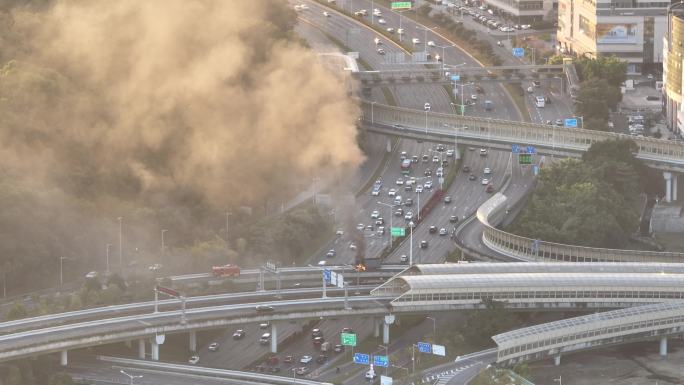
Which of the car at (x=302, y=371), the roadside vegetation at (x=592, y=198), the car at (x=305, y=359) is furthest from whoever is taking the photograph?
the roadside vegetation at (x=592, y=198)

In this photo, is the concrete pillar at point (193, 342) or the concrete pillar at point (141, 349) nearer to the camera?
the concrete pillar at point (141, 349)

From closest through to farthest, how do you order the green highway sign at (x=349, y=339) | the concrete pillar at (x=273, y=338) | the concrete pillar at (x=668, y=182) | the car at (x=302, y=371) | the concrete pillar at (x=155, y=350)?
the car at (x=302, y=371) < the concrete pillar at (x=155, y=350) < the green highway sign at (x=349, y=339) < the concrete pillar at (x=273, y=338) < the concrete pillar at (x=668, y=182)

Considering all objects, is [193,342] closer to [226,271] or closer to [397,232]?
[226,271]

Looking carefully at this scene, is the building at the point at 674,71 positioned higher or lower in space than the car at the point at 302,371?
higher

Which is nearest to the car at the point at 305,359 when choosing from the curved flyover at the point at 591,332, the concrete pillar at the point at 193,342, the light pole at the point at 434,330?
the concrete pillar at the point at 193,342

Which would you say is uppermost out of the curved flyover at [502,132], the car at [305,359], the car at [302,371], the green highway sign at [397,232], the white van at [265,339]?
the curved flyover at [502,132]

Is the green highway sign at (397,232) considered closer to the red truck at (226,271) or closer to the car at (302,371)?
the red truck at (226,271)

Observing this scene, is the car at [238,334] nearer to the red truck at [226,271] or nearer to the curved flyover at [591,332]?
the red truck at [226,271]

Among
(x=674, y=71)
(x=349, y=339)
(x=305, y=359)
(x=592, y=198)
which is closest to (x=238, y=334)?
(x=305, y=359)
